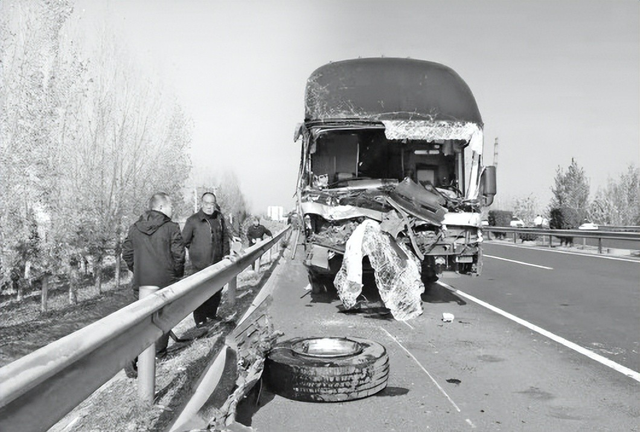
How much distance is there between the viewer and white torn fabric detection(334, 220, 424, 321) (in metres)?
7.77

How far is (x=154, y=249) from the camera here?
5.76m

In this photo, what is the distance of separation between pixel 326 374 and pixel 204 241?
12.5 feet

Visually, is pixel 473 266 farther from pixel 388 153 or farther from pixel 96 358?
pixel 96 358

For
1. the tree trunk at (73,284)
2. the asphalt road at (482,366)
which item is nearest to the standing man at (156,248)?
the asphalt road at (482,366)

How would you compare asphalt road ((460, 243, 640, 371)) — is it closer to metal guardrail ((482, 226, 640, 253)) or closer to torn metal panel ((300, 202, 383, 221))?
metal guardrail ((482, 226, 640, 253))

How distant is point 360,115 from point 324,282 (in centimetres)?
340

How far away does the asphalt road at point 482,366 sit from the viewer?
3.83 metres

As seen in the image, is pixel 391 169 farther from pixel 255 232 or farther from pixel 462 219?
pixel 255 232

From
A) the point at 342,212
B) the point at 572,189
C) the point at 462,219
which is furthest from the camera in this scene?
the point at 572,189

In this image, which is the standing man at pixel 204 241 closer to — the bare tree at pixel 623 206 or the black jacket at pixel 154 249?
the black jacket at pixel 154 249

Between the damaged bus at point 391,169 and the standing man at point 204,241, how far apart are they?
152 cm

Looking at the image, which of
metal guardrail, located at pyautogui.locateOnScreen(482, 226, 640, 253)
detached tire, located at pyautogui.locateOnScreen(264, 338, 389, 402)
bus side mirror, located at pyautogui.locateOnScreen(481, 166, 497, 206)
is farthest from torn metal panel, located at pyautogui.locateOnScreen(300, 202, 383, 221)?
metal guardrail, located at pyautogui.locateOnScreen(482, 226, 640, 253)

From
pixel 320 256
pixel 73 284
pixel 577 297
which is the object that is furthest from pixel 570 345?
pixel 73 284

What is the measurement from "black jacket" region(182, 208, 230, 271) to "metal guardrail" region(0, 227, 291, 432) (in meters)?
4.11
